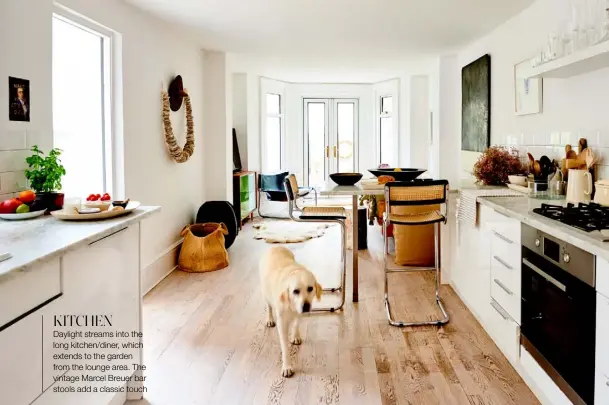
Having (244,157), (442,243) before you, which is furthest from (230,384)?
(244,157)

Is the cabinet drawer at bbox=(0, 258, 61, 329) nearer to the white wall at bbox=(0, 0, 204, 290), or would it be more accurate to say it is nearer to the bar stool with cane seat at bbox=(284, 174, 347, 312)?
the white wall at bbox=(0, 0, 204, 290)

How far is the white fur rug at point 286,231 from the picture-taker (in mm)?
7070

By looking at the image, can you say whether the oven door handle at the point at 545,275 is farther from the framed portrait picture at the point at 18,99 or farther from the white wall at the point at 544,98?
the framed portrait picture at the point at 18,99

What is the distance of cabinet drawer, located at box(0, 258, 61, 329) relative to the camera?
1475 mm

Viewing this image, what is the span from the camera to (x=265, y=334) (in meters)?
3.52

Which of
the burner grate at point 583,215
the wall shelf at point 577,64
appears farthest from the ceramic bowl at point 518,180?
the burner grate at point 583,215

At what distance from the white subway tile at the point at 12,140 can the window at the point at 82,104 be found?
2.26ft

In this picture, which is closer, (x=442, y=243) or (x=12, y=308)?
(x=12, y=308)

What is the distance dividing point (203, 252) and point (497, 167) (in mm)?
2799

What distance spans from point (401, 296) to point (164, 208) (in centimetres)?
234

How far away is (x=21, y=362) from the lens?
5.16ft

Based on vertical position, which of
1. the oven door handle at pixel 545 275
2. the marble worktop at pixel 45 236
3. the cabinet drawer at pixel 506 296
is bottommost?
the cabinet drawer at pixel 506 296

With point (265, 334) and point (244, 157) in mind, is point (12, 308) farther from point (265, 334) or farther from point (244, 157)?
point (244, 157)

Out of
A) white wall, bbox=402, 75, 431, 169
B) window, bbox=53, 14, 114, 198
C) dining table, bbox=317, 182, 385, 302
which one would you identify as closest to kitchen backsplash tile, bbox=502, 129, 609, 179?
dining table, bbox=317, 182, 385, 302
